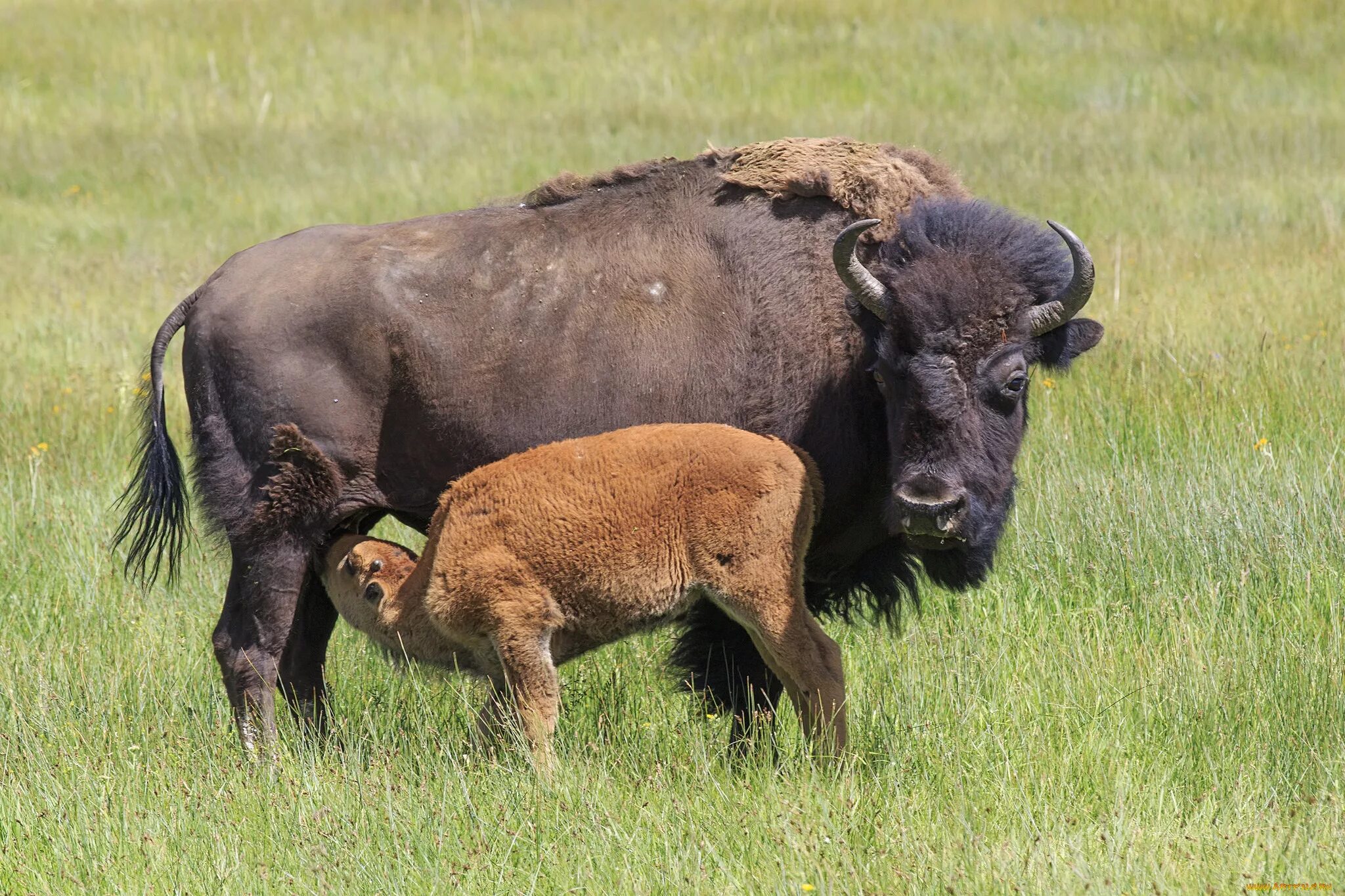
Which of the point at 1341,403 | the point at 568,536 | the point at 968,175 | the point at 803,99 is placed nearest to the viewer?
the point at 568,536

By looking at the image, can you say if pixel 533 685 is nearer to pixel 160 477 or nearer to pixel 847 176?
pixel 160 477

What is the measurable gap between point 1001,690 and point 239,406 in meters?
2.96

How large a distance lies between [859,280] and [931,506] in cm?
84

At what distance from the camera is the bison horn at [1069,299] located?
4633 millimetres

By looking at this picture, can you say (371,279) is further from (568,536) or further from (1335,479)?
(1335,479)

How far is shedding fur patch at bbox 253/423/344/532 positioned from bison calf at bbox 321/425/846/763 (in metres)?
0.62

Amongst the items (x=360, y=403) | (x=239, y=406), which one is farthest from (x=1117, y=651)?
(x=239, y=406)

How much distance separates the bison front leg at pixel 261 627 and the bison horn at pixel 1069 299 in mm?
2733

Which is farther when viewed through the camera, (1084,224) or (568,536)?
(1084,224)

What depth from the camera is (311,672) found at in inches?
213

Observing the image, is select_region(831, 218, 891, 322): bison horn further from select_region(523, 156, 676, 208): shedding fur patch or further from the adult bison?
select_region(523, 156, 676, 208): shedding fur patch

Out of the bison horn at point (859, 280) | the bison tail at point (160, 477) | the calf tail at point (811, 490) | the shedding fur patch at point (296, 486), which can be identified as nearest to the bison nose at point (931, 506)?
the calf tail at point (811, 490)

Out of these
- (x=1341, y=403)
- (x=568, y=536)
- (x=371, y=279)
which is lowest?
(x=1341, y=403)

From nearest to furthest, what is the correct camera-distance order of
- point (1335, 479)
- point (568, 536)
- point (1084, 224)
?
point (568, 536) → point (1335, 479) → point (1084, 224)
